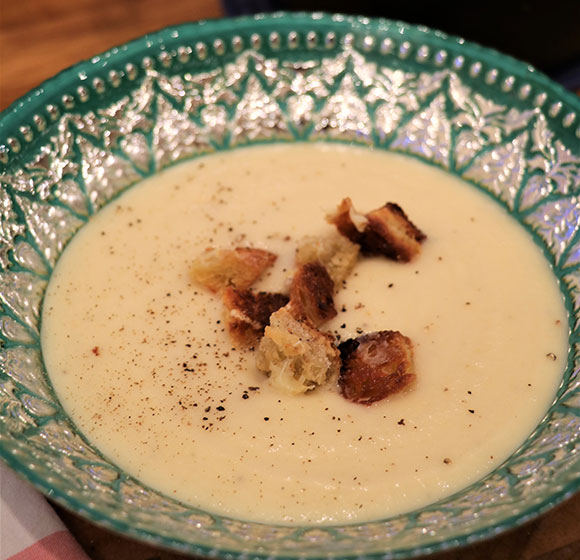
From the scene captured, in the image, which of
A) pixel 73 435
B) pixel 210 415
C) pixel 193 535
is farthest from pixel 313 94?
pixel 193 535

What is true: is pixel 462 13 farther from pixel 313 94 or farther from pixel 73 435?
pixel 73 435

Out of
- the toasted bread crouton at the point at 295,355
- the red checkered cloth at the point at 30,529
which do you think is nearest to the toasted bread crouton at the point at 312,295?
the toasted bread crouton at the point at 295,355

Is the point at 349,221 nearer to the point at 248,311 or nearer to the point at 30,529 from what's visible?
the point at 248,311

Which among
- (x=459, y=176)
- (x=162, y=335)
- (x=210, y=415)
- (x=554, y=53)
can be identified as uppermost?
(x=554, y=53)

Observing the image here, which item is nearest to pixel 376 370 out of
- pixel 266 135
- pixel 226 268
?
pixel 226 268

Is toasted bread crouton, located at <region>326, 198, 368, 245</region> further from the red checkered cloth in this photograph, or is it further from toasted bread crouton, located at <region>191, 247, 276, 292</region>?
the red checkered cloth

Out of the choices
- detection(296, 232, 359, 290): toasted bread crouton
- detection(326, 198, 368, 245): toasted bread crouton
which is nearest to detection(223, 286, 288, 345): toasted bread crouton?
detection(296, 232, 359, 290): toasted bread crouton
